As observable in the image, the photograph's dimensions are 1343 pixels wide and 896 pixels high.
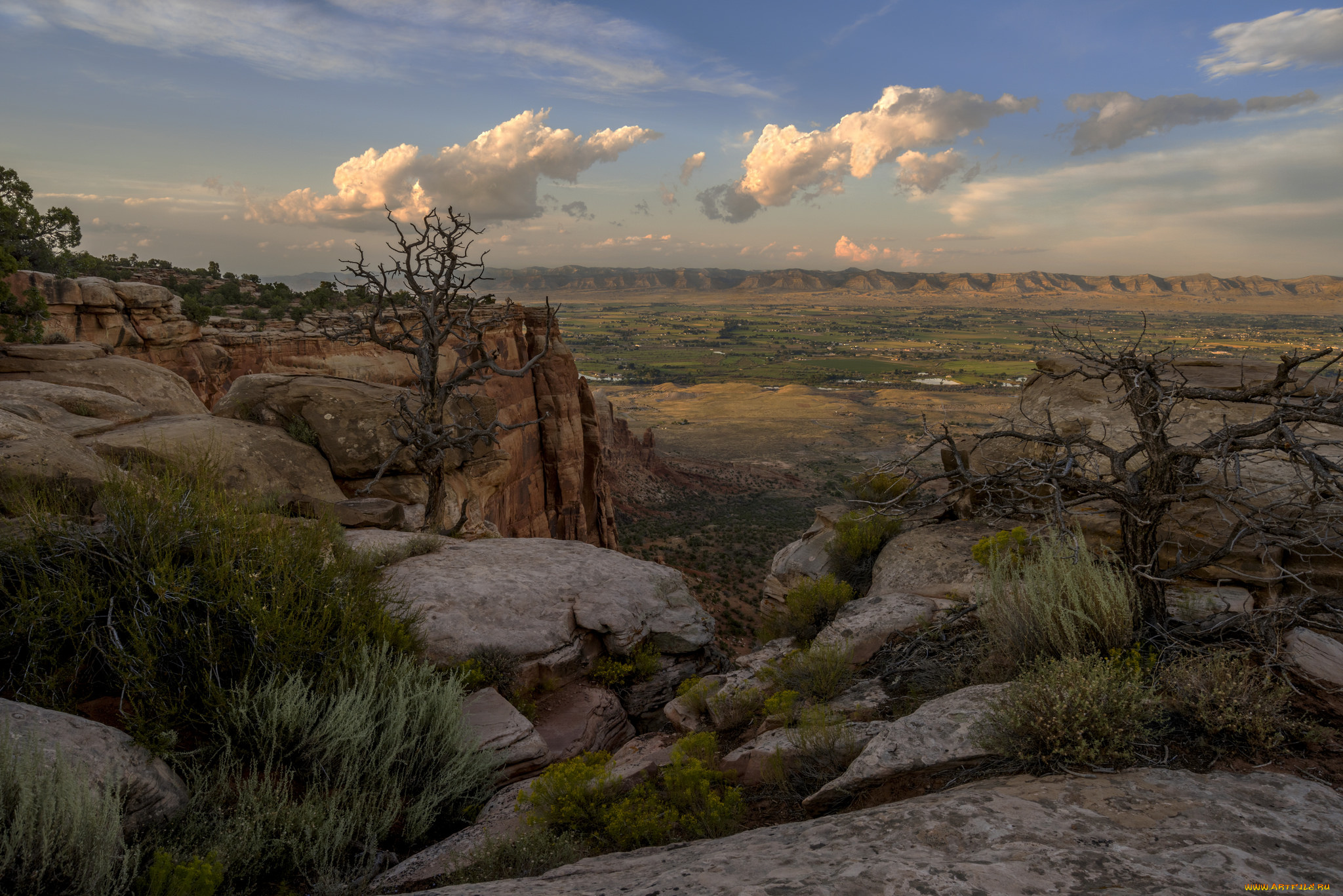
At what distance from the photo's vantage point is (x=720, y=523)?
45.5 meters

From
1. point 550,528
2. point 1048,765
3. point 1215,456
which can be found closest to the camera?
point 1048,765

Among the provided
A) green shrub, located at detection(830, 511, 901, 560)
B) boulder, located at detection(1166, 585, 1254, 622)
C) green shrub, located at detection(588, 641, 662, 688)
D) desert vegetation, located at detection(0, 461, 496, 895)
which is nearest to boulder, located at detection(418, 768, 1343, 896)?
desert vegetation, located at detection(0, 461, 496, 895)

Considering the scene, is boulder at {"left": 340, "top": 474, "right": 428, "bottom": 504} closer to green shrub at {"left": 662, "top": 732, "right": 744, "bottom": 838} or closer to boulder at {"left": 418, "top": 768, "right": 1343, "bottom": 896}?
green shrub at {"left": 662, "top": 732, "right": 744, "bottom": 838}

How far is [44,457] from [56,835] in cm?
640

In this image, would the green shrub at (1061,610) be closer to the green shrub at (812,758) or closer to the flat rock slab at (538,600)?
the green shrub at (812,758)

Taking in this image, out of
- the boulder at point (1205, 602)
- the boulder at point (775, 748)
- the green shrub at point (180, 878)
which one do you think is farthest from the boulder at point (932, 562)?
the green shrub at point (180, 878)

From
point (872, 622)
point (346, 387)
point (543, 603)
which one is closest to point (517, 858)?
point (543, 603)

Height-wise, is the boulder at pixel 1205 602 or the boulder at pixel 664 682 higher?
the boulder at pixel 1205 602

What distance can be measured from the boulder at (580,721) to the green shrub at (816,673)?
2137 millimetres

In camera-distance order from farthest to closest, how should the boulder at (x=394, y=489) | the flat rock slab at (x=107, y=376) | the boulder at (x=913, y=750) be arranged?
1. the flat rock slab at (x=107, y=376)
2. the boulder at (x=394, y=489)
3. the boulder at (x=913, y=750)

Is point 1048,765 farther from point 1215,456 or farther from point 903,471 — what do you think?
point 903,471

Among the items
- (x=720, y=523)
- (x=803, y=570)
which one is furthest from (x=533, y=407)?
(x=803, y=570)

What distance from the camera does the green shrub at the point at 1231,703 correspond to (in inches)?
156

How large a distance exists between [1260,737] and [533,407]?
3211cm
